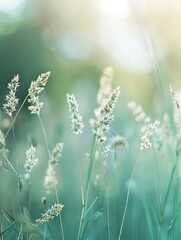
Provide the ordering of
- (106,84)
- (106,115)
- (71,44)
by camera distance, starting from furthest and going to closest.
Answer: (71,44)
(106,84)
(106,115)

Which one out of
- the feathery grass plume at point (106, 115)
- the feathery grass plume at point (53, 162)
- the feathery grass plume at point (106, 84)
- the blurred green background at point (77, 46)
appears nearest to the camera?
the feathery grass plume at point (106, 115)

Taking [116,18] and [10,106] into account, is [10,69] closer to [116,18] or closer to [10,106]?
[116,18]

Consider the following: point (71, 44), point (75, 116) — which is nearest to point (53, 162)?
point (75, 116)

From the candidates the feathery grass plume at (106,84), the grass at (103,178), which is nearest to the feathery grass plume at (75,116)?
the grass at (103,178)

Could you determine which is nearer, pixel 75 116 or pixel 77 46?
pixel 75 116

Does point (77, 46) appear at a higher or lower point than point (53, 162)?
higher

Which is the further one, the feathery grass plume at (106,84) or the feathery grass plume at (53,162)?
the feathery grass plume at (106,84)

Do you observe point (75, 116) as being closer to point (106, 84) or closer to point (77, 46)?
point (106, 84)

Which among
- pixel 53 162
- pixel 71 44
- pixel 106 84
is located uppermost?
pixel 71 44

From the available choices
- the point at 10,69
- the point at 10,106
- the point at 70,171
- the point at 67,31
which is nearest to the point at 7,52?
the point at 10,69

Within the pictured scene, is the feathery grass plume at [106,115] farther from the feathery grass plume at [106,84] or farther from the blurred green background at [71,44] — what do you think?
the blurred green background at [71,44]

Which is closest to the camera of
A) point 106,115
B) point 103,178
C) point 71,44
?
point 106,115

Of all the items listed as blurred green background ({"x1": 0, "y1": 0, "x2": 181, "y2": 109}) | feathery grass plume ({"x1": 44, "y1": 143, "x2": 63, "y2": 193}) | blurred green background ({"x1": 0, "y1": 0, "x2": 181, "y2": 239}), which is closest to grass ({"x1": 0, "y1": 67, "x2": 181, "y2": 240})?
feathery grass plume ({"x1": 44, "y1": 143, "x2": 63, "y2": 193})
